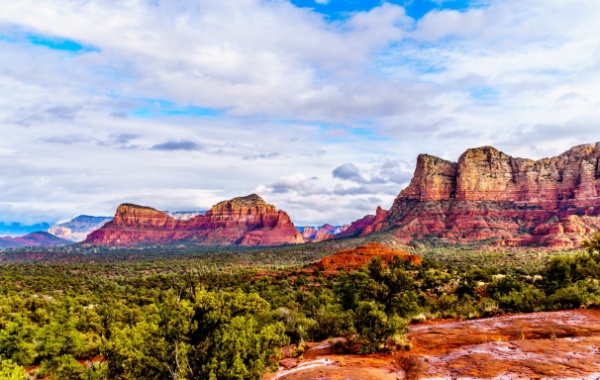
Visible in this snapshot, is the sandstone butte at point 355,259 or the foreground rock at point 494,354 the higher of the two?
the foreground rock at point 494,354

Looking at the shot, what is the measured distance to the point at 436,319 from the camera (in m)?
27.3

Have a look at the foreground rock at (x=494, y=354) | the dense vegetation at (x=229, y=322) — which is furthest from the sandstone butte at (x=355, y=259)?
the foreground rock at (x=494, y=354)

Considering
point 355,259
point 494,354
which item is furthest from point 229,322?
point 355,259

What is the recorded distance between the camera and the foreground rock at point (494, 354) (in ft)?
40.7

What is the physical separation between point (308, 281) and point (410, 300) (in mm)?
37941

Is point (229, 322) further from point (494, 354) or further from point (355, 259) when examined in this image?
point (355, 259)

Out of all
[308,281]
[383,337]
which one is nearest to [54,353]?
[383,337]

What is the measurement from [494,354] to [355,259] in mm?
76046

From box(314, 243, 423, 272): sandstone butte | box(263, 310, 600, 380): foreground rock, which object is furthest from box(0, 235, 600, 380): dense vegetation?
box(314, 243, 423, 272): sandstone butte

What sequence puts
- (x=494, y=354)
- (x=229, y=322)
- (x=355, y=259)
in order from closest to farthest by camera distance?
(x=494, y=354) < (x=229, y=322) < (x=355, y=259)

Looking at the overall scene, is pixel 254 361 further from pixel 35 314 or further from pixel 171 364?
pixel 35 314

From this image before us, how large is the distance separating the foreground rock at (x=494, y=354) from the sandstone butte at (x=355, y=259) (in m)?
60.6

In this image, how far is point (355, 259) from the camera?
8950 centimetres

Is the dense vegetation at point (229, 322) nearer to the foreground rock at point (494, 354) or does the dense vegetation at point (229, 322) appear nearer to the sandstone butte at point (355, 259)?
the foreground rock at point (494, 354)
